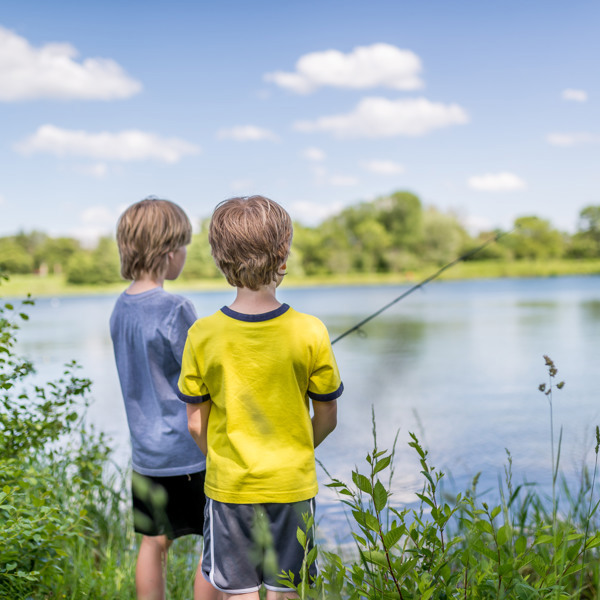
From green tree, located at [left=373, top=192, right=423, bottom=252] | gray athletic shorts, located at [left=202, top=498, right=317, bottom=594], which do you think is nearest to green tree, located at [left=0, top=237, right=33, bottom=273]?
green tree, located at [left=373, top=192, right=423, bottom=252]

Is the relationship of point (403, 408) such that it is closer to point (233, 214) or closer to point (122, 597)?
point (122, 597)

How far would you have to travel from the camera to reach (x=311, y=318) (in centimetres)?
141

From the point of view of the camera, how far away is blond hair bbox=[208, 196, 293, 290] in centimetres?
141

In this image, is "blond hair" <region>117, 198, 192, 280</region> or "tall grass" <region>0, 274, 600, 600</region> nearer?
"tall grass" <region>0, 274, 600, 600</region>

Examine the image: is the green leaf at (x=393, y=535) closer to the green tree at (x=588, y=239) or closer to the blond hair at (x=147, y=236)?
the blond hair at (x=147, y=236)

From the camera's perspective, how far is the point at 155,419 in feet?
5.89

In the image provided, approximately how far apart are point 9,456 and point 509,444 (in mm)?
3547

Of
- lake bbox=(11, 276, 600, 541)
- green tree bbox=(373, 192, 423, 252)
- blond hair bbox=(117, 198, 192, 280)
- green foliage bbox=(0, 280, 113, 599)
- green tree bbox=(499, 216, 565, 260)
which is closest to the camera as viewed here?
green foliage bbox=(0, 280, 113, 599)

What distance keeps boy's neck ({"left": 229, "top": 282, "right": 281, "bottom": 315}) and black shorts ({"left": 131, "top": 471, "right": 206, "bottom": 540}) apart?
1.96 ft

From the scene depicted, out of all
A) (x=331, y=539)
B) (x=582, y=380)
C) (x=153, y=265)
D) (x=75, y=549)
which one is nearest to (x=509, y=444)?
(x=331, y=539)

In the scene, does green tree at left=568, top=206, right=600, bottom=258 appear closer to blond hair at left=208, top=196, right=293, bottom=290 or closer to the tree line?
the tree line

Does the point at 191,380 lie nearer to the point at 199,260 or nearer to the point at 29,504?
the point at 29,504

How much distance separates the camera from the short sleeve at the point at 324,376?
138 centimetres

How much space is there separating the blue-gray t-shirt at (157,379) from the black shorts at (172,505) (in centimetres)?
3
